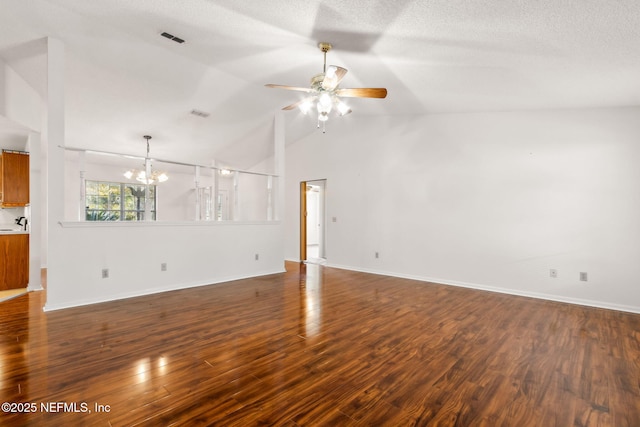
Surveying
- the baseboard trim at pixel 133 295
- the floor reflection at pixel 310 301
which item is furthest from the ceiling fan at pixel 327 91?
the baseboard trim at pixel 133 295

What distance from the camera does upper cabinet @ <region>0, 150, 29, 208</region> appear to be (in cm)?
477

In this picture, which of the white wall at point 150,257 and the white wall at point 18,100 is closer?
the white wall at point 150,257

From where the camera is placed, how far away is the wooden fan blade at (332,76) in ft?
9.12

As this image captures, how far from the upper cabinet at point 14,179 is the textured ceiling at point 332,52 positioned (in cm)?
93

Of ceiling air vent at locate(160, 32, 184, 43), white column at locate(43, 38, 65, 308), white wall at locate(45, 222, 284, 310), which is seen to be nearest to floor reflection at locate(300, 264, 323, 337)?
white wall at locate(45, 222, 284, 310)

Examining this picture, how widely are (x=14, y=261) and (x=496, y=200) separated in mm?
7654

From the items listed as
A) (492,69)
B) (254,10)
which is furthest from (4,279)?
(492,69)

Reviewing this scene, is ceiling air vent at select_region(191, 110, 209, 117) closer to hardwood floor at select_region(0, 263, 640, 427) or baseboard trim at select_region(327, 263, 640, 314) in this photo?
hardwood floor at select_region(0, 263, 640, 427)

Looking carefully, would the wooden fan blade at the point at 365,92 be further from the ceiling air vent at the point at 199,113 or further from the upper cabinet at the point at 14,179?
the upper cabinet at the point at 14,179

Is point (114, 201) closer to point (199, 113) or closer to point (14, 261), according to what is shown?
point (14, 261)

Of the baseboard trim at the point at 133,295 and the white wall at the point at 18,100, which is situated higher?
the white wall at the point at 18,100

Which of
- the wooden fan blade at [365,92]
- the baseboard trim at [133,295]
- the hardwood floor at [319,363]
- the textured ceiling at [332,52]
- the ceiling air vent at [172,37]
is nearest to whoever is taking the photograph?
the hardwood floor at [319,363]

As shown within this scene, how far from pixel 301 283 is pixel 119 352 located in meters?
2.99

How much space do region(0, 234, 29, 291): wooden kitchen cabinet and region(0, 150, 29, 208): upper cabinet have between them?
0.64 metres
